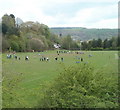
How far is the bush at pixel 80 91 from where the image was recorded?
6.43m

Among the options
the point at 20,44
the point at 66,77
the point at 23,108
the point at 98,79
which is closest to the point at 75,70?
the point at 66,77

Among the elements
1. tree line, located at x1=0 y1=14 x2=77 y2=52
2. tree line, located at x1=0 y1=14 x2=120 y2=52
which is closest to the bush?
tree line, located at x1=0 y1=14 x2=120 y2=52

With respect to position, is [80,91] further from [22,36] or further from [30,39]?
[30,39]

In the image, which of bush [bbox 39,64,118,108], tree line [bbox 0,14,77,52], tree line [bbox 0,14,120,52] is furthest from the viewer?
tree line [bbox 0,14,120,52]

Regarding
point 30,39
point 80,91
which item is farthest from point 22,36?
point 80,91

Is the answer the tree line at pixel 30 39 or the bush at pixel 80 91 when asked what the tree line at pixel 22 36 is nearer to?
the tree line at pixel 30 39

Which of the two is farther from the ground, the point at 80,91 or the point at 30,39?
the point at 30,39

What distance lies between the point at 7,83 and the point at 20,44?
186ft

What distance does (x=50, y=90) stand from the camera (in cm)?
675

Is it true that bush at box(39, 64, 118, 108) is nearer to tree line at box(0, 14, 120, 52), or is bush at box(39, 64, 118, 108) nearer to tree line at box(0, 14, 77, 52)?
tree line at box(0, 14, 120, 52)

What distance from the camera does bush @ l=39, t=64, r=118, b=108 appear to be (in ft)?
21.1

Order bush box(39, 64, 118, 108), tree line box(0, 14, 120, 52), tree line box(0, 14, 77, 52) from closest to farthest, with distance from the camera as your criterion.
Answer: bush box(39, 64, 118, 108) < tree line box(0, 14, 77, 52) < tree line box(0, 14, 120, 52)

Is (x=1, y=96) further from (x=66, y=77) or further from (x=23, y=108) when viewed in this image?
(x=66, y=77)

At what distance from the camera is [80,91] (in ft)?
21.3
